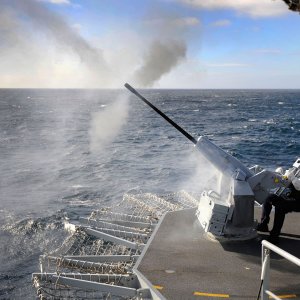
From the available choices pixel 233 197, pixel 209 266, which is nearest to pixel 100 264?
pixel 209 266

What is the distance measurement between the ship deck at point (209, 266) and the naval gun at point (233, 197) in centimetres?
42

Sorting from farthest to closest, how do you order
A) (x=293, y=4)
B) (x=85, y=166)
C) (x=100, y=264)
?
(x=85, y=166) < (x=100, y=264) < (x=293, y=4)

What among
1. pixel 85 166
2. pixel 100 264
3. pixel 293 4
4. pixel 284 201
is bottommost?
pixel 85 166

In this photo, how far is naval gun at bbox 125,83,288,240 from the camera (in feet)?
37.4

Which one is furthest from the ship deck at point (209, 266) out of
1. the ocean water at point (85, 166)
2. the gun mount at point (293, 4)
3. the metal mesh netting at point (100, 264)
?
the ocean water at point (85, 166)

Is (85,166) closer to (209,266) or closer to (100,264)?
(100,264)

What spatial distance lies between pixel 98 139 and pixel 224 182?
145 feet

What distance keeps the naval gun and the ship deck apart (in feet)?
1.38

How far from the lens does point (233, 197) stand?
1141 centimetres

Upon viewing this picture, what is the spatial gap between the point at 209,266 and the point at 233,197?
6.69 ft

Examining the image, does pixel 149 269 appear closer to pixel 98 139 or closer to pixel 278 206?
pixel 278 206

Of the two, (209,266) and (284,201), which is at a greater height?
(284,201)

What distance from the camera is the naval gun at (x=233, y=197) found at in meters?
11.4

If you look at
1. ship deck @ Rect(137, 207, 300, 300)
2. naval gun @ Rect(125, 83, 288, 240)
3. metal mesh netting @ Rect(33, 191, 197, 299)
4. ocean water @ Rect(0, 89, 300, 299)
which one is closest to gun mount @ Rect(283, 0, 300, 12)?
naval gun @ Rect(125, 83, 288, 240)
